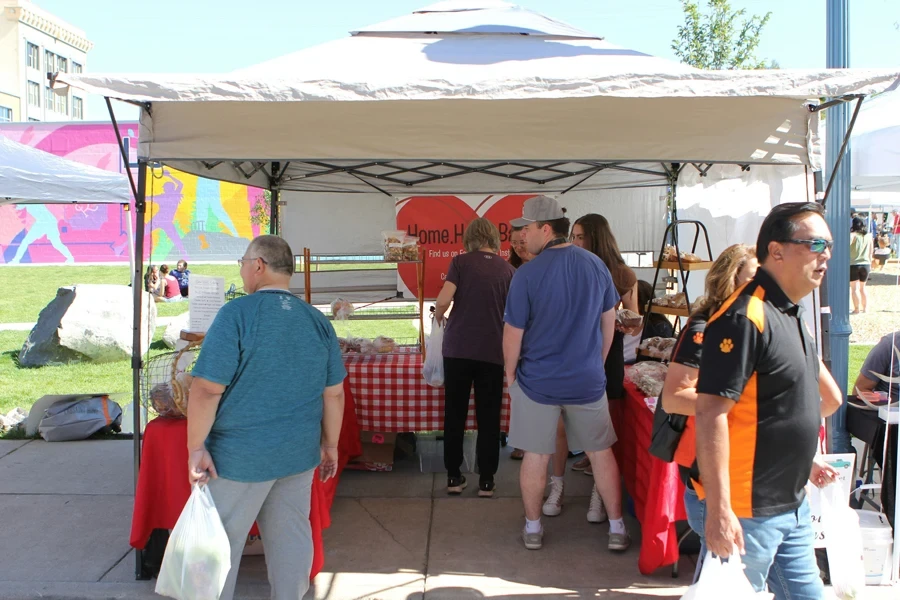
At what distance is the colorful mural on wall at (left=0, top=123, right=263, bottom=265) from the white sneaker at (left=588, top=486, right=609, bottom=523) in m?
23.6

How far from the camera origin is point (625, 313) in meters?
4.38

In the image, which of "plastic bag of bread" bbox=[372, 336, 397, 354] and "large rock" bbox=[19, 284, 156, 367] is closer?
"plastic bag of bread" bbox=[372, 336, 397, 354]

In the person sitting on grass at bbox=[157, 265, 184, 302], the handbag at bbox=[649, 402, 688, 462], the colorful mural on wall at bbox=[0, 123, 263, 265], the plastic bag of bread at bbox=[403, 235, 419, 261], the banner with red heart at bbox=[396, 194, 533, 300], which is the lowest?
the handbag at bbox=[649, 402, 688, 462]

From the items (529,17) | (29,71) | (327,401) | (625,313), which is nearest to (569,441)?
(625,313)

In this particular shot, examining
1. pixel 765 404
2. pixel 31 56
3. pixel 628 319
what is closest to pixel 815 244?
pixel 765 404

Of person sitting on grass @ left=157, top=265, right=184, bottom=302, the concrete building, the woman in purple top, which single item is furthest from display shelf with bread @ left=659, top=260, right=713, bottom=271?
the concrete building

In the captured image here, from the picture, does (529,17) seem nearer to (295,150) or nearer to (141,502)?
(295,150)

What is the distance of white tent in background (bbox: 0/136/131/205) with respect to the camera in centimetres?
694

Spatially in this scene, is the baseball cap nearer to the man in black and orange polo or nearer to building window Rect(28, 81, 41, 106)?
the man in black and orange polo

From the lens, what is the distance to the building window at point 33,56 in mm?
45763

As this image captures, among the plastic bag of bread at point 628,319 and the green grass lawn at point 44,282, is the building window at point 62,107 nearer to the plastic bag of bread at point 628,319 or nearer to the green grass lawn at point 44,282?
the green grass lawn at point 44,282

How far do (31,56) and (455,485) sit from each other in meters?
50.9

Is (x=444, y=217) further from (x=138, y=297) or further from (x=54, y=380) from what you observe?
(x=54, y=380)

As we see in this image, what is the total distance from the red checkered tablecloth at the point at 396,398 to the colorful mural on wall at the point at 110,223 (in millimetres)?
22212
